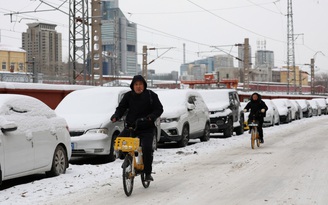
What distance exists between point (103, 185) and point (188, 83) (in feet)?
247

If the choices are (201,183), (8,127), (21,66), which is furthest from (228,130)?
Result: (21,66)

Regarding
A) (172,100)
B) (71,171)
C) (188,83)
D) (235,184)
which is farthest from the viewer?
(188,83)

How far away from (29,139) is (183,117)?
801cm

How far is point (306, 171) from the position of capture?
10234 millimetres

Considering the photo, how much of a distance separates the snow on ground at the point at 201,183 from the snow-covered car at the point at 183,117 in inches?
79.7

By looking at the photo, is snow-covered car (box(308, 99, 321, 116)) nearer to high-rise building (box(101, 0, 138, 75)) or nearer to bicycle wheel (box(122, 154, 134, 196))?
high-rise building (box(101, 0, 138, 75))

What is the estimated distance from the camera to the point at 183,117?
16.2 m

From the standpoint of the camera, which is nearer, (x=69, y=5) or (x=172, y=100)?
(x=172, y=100)

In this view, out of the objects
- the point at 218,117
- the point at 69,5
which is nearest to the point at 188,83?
the point at 69,5

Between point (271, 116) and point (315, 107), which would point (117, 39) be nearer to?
point (315, 107)

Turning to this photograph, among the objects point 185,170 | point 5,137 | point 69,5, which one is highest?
point 69,5

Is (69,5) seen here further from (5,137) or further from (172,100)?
(5,137)

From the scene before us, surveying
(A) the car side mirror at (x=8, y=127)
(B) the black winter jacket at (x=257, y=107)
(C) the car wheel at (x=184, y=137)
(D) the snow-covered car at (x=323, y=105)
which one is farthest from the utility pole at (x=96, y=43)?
(A) the car side mirror at (x=8, y=127)

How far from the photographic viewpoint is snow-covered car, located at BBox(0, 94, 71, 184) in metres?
8.08
